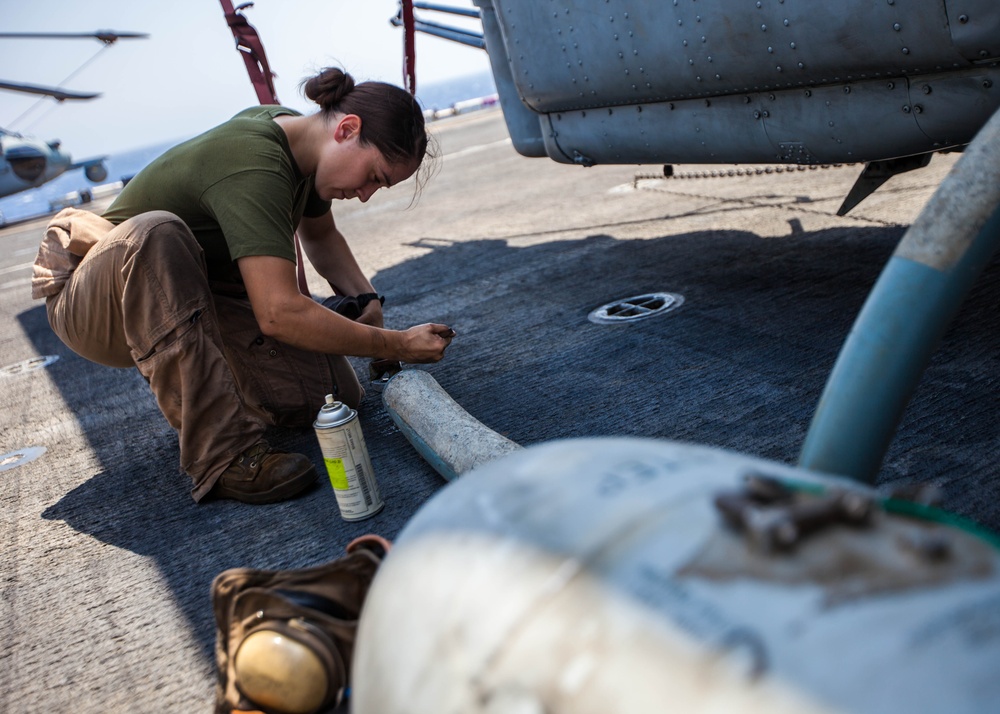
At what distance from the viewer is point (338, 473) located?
81.9 inches

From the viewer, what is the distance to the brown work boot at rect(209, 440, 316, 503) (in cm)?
233

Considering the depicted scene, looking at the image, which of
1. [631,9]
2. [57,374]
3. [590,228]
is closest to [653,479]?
[631,9]

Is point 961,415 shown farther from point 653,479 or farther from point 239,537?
point 239,537

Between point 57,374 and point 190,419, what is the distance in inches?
89.7

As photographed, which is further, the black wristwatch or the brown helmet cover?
the black wristwatch

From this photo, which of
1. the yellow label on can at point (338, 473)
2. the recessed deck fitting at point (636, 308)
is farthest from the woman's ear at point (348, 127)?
the recessed deck fitting at point (636, 308)

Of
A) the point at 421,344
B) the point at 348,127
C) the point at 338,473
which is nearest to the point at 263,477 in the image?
the point at 338,473

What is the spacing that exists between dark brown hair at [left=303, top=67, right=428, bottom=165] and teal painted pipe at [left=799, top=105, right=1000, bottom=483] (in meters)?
1.47

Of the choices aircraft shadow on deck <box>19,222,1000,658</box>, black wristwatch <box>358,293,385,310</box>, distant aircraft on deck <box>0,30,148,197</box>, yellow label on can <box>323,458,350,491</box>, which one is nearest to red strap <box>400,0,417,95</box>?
aircraft shadow on deck <box>19,222,1000,658</box>

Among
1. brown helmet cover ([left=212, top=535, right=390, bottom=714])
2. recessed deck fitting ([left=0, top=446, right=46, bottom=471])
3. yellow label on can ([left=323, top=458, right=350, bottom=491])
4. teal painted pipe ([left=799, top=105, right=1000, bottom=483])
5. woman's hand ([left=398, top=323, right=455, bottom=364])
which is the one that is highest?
teal painted pipe ([left=799, top=105, right=1000, bottom=483])

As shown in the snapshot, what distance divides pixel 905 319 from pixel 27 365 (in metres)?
4.53

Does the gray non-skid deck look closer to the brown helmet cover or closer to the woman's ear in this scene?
the brown helmet cover

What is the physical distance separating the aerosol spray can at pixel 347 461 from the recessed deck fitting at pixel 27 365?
9.92 feet

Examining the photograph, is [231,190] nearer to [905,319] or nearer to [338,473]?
[338,473]
